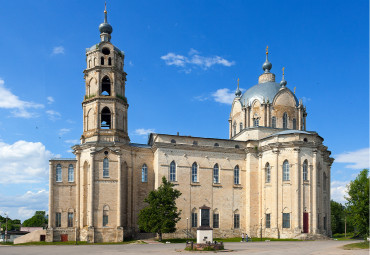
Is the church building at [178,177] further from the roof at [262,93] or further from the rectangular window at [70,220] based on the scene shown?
the roof at [262,93]

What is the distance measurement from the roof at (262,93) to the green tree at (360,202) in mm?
25803

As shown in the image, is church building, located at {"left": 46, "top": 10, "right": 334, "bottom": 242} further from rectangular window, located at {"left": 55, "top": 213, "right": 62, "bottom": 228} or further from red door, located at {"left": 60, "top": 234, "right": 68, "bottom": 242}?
red door, located at {"left": 60, "top": 234, "right": 68, "bottom": 242}

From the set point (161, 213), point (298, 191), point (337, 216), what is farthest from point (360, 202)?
point (337, 216)

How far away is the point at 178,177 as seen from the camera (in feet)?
177

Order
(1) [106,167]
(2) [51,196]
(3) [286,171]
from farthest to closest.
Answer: (3) [286,171] → (2) [51,196] → (1) [106,167]

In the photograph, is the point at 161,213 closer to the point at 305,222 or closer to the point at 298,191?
the point at 298,191

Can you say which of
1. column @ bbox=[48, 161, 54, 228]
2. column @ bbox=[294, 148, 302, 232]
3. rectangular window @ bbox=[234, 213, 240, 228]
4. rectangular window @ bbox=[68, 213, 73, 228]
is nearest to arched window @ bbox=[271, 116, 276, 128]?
column @ bbox=[294, 148, 302, 232]

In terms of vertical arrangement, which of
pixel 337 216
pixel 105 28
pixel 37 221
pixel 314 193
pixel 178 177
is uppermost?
pixel 105 28

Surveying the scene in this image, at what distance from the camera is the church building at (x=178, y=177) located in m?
51.2

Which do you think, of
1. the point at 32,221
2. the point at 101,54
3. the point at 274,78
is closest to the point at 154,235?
the point at 101,54

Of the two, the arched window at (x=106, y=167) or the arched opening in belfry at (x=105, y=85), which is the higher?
the arched opening in belfry at (x=105, y=85)

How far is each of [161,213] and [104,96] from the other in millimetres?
15684

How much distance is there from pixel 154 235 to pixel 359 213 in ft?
80.0

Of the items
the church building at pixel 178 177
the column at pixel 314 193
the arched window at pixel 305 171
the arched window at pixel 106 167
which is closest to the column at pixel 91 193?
the church building at pixel 178 177
